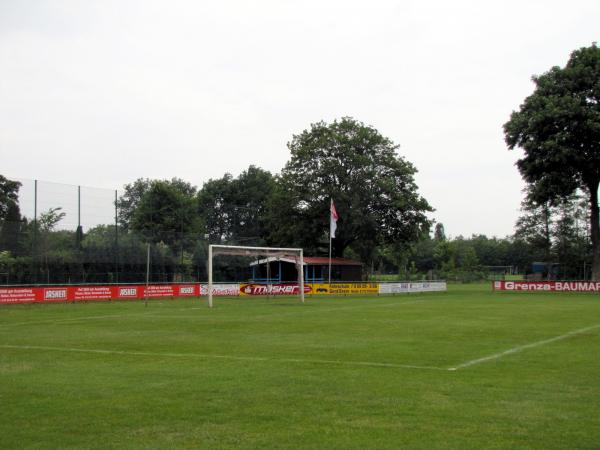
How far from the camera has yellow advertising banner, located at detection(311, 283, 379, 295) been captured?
5134 centimetres

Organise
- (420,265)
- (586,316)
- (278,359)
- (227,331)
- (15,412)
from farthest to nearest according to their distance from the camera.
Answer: (420,265), (586,316), (227,331), (278,359), (15,412)

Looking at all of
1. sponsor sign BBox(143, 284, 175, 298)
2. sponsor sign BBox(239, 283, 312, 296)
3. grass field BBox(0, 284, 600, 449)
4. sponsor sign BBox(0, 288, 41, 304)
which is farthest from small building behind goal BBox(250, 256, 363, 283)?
grass field BBox(0, 284, 600, 449)

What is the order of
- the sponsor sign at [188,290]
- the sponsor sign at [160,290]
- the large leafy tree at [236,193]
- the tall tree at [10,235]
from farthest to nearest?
the large leafy tree at [236,193] < the sponsor sign at [188,290] < the sponsor sign at [160,290] < the tall tree at [10,235]

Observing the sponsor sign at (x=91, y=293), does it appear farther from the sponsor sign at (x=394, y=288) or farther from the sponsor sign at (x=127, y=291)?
the sponsor sign at (x=394, y=288)

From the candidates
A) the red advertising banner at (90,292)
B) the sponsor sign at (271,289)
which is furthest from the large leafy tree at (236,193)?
the red advertising banner at (90,292)

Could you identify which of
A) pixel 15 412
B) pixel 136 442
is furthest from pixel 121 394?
pixel 136 442

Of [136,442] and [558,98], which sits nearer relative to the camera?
[136,442]

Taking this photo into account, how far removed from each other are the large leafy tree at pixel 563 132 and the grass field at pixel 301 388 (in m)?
37.5

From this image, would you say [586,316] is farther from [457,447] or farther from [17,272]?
[17,272]

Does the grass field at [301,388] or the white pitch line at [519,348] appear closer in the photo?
the grass field at [301,388]

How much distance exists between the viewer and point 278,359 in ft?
44.7

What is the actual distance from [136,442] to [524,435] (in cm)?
431

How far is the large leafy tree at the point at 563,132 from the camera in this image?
172ft

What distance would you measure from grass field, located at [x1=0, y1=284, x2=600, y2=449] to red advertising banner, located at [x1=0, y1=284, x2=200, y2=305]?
53.2 feet
